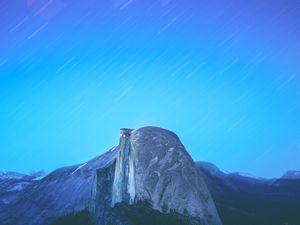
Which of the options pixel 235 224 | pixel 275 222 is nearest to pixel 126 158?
pixel 235 224

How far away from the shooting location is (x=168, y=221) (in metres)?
15.6

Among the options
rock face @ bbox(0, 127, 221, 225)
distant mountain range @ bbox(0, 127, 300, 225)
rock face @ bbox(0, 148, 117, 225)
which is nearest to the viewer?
rock face @ bbox(0, 127, 221, 225)

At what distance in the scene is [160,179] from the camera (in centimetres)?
1678

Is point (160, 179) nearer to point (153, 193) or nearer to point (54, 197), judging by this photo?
point (153, 193)

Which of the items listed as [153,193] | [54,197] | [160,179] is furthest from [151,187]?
[54,197]

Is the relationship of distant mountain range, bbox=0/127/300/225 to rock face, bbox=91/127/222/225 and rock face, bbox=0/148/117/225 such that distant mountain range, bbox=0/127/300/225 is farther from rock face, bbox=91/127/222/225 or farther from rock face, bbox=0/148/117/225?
rock face, bbox=0/148/117/225

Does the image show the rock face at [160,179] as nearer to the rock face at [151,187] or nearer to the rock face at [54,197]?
the rock face at [151,187]

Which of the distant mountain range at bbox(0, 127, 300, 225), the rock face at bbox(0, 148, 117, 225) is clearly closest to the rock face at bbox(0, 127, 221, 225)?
the distant mountain range at bbox(0, 127, 300, 225)

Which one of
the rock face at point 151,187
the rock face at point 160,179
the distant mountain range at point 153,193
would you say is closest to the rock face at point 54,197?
the distant mountain range at point 153,193

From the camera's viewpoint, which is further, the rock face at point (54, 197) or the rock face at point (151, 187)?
the rock face at point (54, 197)

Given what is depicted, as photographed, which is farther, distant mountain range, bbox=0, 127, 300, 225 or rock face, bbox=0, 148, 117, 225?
rock face, bbox=0, 148, 117, 225

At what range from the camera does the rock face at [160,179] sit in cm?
1577

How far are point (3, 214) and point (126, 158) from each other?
33.0 meters

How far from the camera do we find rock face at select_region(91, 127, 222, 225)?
1577 cm
